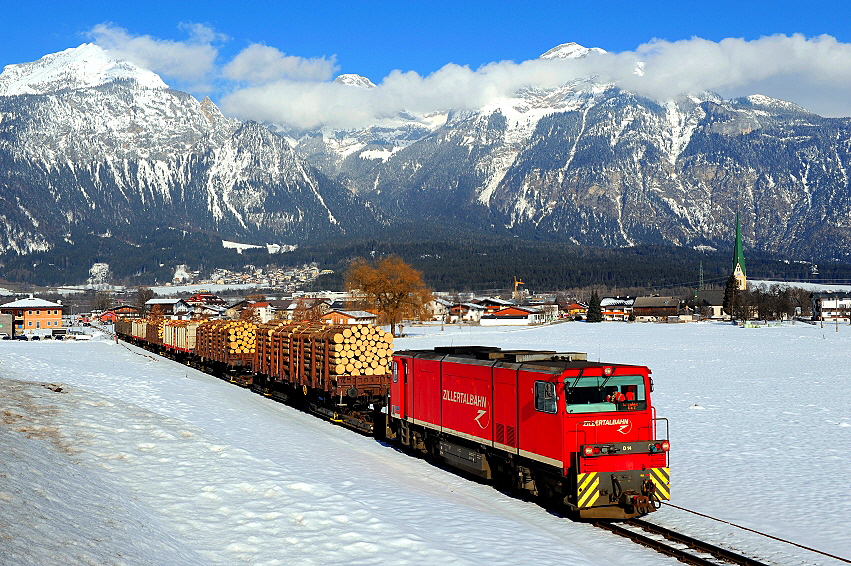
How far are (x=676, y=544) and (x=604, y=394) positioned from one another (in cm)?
334

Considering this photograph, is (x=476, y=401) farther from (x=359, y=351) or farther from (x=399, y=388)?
(x=359, y=351)

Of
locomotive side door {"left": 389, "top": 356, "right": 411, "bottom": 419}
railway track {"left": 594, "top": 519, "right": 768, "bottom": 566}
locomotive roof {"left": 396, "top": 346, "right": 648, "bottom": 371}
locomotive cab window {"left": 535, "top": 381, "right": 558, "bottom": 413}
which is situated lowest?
railway track {"left": 594, "top": 519, "right": 768, "bottom": 566}

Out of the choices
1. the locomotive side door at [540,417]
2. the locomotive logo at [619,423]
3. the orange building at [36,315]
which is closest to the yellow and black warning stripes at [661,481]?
the locomotive logo at [619,423]

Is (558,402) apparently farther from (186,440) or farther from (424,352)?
(186,440)

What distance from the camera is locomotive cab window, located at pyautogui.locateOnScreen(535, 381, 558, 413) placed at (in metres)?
16.9

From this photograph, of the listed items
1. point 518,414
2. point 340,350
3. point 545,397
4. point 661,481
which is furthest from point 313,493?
point 340,350

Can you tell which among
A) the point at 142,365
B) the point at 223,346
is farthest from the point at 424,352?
the point at 142,365

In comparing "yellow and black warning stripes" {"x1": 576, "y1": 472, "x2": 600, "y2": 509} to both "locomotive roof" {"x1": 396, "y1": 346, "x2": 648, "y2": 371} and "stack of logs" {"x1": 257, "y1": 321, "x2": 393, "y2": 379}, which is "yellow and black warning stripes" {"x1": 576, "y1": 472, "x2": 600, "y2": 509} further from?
"stack of logs" {"x1": 257, "y1": 321, "x2": 393, "y2": 379}

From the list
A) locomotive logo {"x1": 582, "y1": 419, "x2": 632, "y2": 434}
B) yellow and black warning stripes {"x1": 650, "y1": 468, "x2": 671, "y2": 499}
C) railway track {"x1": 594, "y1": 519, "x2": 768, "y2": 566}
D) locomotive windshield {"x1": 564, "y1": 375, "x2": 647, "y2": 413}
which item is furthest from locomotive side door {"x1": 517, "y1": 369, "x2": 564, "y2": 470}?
yellow and black warning stripes {"x1": 650, "y1": 468, "x2": 671, "y2": 499}

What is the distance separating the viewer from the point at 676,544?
15.6m

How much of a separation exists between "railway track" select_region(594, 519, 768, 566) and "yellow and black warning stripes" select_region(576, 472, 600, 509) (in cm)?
84

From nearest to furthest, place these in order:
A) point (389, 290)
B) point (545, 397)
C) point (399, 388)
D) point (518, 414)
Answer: point (545, 397) < point (518, 414) < point (399, 388) < point (389, 290)

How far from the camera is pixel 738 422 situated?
30.5 metres

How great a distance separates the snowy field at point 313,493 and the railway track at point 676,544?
38 centimetres
